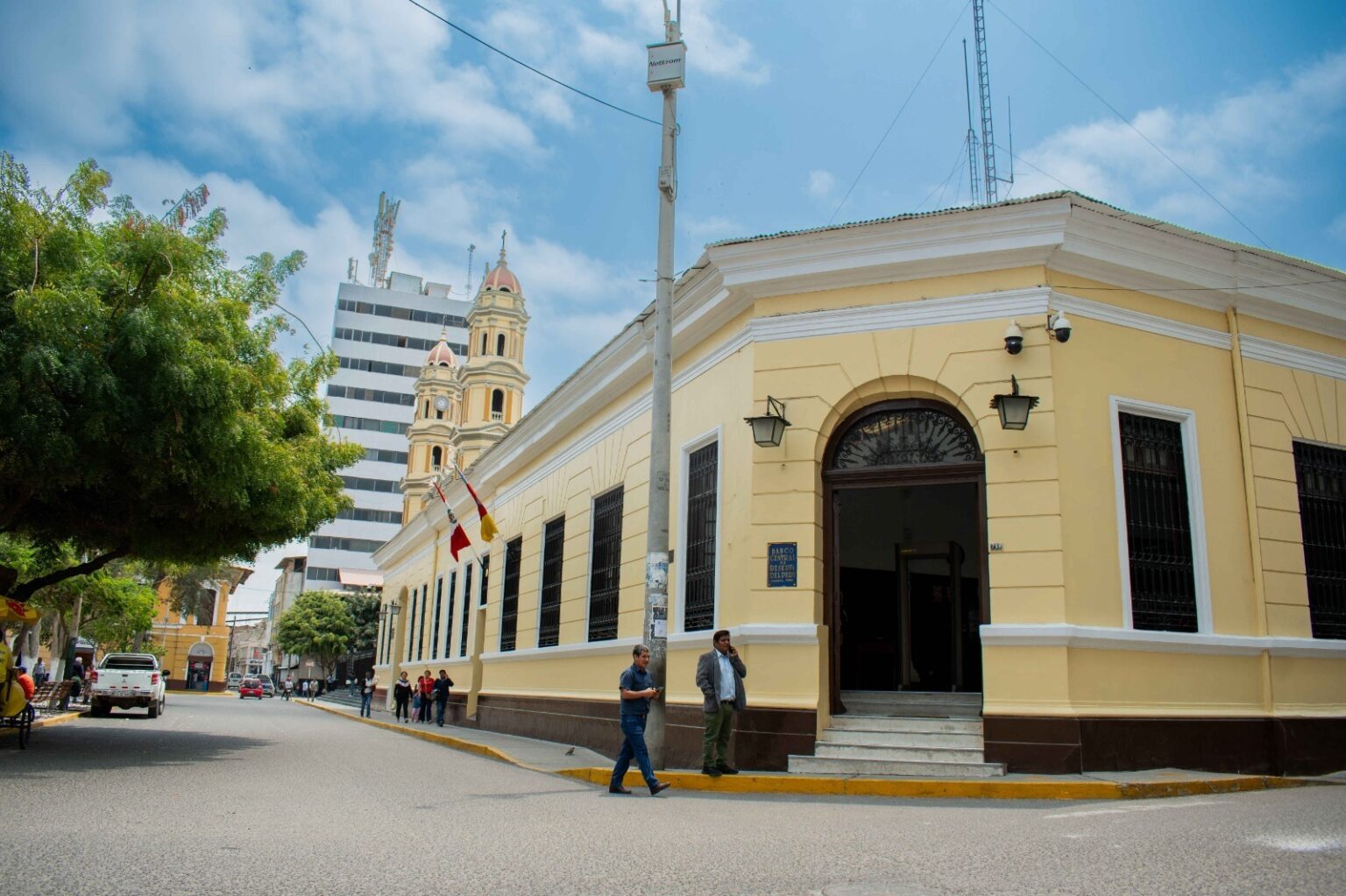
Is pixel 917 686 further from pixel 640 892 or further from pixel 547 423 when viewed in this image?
pixel 640 892

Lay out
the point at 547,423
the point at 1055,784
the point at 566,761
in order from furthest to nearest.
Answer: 1. the point at 547,423
2. the point at 566,761
3. the point at 1055,784

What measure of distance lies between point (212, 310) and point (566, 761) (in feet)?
23.5

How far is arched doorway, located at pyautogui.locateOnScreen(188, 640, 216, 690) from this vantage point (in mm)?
75750

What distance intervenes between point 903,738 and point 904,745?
0.21 m

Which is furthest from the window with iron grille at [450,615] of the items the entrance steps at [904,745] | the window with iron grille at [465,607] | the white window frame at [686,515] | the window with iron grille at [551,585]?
the entrance steps at [904,745]

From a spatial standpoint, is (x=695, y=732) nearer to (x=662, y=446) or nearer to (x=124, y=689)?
(x=662, y=446)

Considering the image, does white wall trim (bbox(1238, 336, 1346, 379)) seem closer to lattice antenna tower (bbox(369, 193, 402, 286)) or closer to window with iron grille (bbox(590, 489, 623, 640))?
window with iron grille (bbox(590, 489, 623, 640))

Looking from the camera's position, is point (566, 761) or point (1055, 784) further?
point (566, 761)

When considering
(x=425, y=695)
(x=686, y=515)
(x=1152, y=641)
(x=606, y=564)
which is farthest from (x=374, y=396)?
(x=1152, y=641)

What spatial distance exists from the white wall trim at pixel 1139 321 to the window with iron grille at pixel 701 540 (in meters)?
4.31

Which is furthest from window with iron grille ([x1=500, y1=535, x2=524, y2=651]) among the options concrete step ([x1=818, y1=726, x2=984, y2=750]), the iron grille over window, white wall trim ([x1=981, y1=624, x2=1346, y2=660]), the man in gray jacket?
the iron grille over window

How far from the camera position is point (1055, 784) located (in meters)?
9.07

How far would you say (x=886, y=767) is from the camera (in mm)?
10164

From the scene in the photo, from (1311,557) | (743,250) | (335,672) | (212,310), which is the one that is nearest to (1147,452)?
(1311,557)
